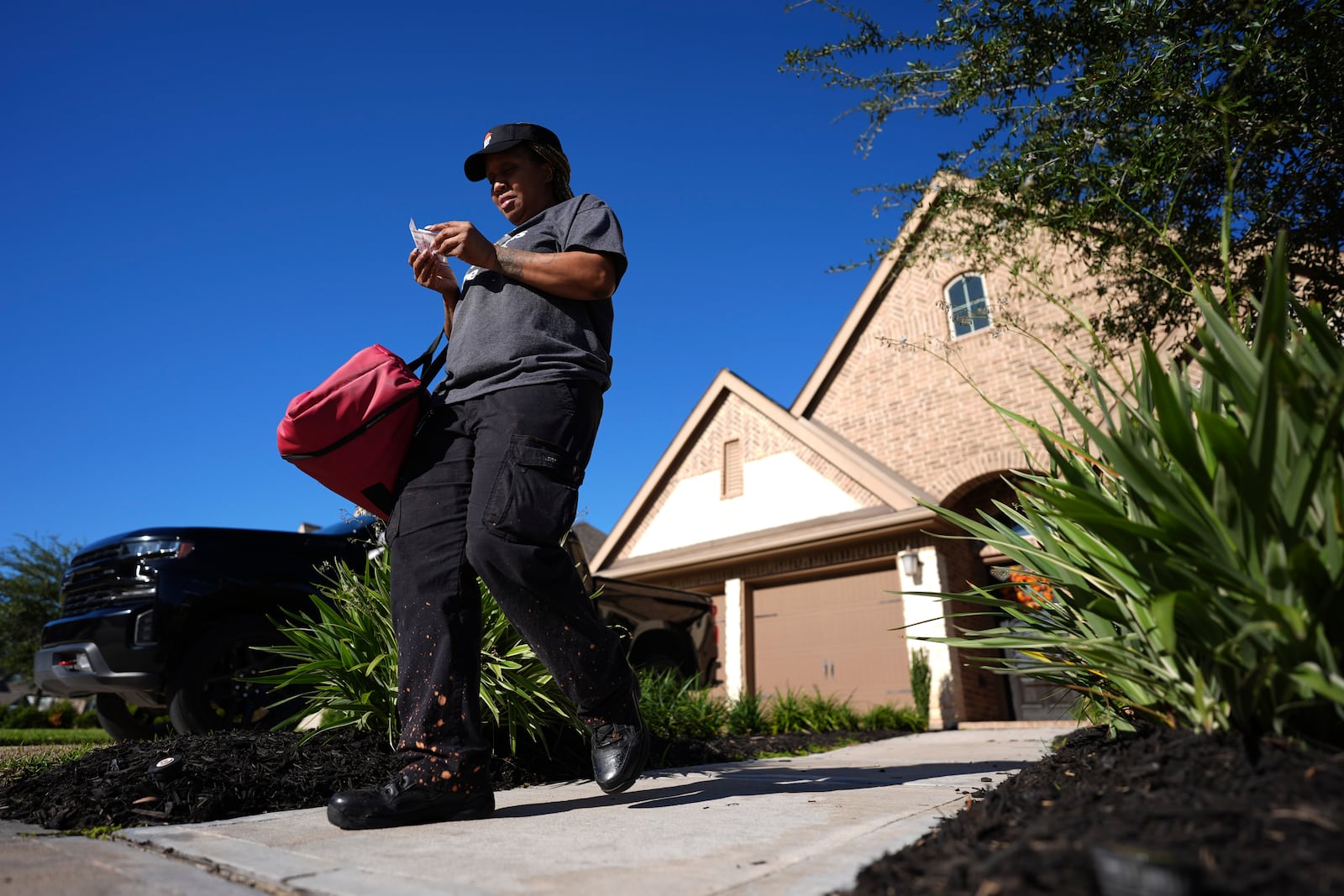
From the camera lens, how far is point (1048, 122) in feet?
17.1

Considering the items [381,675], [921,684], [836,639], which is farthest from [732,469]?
[381,675]

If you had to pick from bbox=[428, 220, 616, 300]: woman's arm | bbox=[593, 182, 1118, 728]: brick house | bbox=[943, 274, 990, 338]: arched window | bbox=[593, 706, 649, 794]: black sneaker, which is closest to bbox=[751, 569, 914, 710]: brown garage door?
bbox=[593, 182, 1118, 728]: brick house

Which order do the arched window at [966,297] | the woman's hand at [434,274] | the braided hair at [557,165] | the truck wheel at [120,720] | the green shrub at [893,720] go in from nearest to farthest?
the woman's hand at [434,274]
the braided hair at [557,165]
the truck wheel at [120,720]
the green shrub at [893,720]
the arched window at [966,297]

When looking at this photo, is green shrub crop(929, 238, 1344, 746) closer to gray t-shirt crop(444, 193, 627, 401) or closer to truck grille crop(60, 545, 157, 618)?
gray t-shirt crop(444, 193, 627, 401)

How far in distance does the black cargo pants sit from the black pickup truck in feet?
6.84

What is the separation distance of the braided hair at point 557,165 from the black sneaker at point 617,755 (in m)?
1.77

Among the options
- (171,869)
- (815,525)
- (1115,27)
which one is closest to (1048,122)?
(1115,27)

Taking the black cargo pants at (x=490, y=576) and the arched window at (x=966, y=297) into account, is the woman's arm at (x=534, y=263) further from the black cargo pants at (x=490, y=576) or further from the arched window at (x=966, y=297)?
the arched window at (x=966, y=297)

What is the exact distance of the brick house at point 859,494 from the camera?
10.5 m

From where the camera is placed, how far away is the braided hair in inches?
103

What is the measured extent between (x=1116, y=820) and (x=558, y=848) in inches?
41.1

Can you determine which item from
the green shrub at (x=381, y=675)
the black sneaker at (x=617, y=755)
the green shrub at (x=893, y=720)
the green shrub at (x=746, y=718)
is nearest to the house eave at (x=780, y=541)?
the green shrub at (x=893, y=720)

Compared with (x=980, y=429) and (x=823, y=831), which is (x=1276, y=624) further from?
(x=980, y=429)

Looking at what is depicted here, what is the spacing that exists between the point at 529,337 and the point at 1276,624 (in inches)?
72.2
